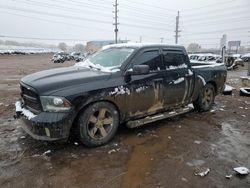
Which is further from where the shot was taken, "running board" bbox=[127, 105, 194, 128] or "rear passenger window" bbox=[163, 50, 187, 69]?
"rear passenger window" bbox=[163, 50, 187, 69]

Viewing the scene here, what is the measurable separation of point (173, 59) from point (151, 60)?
72 centimetres

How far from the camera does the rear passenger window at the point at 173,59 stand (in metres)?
5.08

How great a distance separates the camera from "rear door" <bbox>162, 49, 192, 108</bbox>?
5023 millimetres

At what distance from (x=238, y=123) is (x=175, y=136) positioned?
1.92 metres

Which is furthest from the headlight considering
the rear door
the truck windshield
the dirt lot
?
the rear door

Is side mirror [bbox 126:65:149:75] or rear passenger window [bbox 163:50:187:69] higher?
rear passenger window [bbox 163:50:187:69]

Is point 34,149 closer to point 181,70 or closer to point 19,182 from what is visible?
point 19,182

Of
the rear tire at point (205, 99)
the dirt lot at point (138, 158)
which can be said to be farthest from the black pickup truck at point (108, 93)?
the rear tire at point (205, 99)

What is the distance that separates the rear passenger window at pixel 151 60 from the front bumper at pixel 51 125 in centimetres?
176

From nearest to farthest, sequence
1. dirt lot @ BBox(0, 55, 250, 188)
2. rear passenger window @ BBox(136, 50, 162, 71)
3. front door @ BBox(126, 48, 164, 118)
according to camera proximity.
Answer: dirt lot @ BBox(0, 55, 250, 188)
front door @ BBox(126, 48, 164, 118)
rear passenger window @ BBox(136, 50, 162, 71)

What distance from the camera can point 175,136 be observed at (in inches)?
184

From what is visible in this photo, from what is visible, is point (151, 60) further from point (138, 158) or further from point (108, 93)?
point (138, 158)

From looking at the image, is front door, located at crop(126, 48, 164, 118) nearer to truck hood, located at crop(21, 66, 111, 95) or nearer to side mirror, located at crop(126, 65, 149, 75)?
side mirror, located at crop(126, 65, 149, 75)

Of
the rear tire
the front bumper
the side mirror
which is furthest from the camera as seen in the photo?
the rear tire
